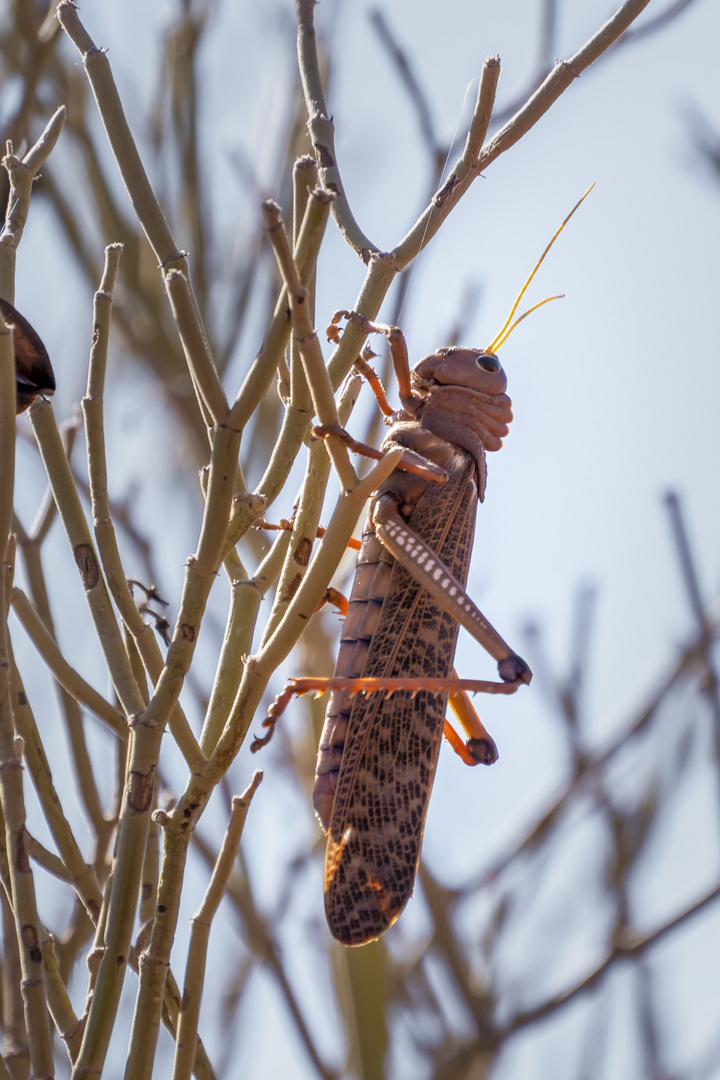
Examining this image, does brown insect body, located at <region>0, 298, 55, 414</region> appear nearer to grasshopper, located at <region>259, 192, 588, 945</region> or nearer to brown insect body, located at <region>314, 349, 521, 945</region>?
grasshopper, located at <region>259, 192, 588, 945</region>

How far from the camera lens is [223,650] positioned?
1.60 m

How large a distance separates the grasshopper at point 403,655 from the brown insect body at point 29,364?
45cm

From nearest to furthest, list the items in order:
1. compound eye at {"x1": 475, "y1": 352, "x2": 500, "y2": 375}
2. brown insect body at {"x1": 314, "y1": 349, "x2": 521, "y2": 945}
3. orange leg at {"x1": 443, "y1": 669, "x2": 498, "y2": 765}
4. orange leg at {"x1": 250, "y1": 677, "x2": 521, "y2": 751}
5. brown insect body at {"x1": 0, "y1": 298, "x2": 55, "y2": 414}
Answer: brown insect body at {"x1": 0, "y1": 298, "x2": 55, "y2": 414} → orange leg at {"x1": 250, "y1": 677, "x2": 521, "y2": 751} → brown insect body at {"x1": 314, "y1": 349, "x2": 521, "y2": 945} → orange leg at {"x1": 443, "y1": 669, "x2": 498, "y2": 765} → compound eye at {"x1": 475, "y1": 352, "x2": 500, "y2": 375}

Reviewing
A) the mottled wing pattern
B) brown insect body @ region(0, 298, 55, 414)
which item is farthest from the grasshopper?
brown insect body @ region(0, 298, 55, 414)

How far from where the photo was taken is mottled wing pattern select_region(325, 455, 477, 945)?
1760 mm

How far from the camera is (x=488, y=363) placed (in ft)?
8.40

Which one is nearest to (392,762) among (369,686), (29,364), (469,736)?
(369,686)

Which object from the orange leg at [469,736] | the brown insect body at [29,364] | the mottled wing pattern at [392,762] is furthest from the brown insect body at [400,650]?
the brown insect body at [29,364]

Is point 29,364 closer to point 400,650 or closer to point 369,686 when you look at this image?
point 369,686

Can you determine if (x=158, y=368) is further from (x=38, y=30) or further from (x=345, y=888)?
(x=345, y=888)

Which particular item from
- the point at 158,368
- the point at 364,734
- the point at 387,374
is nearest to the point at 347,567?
the point at 387,374

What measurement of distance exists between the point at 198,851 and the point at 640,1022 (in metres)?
1.17

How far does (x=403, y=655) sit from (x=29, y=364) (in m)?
0.93

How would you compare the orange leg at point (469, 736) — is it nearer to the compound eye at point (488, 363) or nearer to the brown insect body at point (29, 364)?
the compound eye at point (488, 363)
